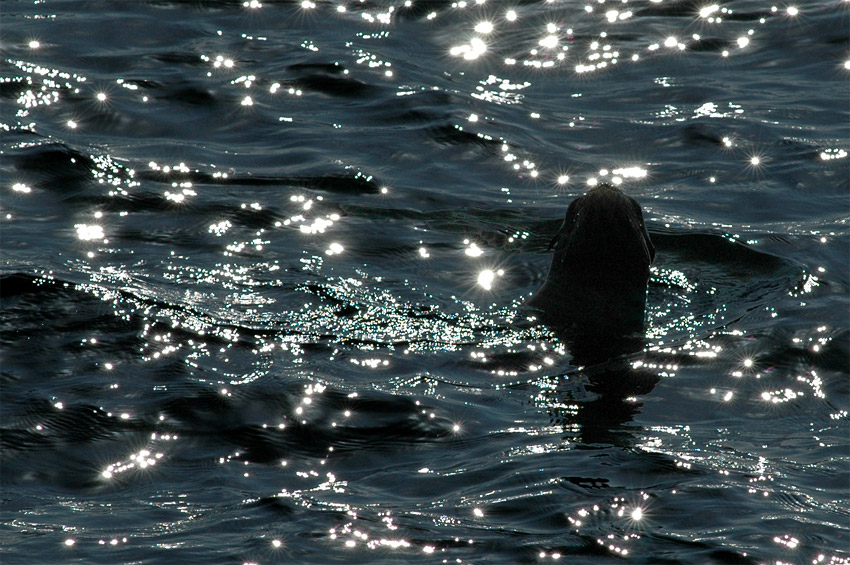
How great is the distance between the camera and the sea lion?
826 centimetres

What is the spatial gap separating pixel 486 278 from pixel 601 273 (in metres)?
1.26

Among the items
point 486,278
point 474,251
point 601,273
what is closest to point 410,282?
point 486,278

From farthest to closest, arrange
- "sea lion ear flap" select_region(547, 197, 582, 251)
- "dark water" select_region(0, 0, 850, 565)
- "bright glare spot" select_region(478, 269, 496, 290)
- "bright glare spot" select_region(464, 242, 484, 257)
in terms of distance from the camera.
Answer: "bright glare spot" select_region(464, 242, 484, 257) → "bright glare spot" select_region(478, 269, 496, 290) → "sea lion ear flap" select_region(547, 197, 582, 251) → "dark water" select_region(0, 0, 850, 565)

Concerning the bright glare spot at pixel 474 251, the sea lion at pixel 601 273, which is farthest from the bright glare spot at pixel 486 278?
the sea lion at pixel 601 273

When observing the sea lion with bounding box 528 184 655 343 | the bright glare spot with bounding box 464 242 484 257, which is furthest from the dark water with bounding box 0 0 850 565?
the sea lion with bounding box 528 184 655 343

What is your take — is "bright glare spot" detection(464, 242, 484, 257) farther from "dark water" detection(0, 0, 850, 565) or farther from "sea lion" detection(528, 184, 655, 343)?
"sea lion" detection(528, 184, 655, 343)

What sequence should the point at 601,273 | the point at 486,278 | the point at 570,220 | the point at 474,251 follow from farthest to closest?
the point at 474,251, the point at 486,278, the point at 570,220, the point at 601,273

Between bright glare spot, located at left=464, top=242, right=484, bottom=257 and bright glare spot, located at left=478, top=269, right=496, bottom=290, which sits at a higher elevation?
bright glare spot, located at left=464, top=242, right=484, bottom=257

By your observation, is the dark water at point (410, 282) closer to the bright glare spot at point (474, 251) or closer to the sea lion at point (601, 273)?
the bright glare spot at point (474, 251)

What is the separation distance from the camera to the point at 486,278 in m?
9.45

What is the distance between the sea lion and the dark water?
0.74 feet

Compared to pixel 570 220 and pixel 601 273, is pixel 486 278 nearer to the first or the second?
pixel 570 220

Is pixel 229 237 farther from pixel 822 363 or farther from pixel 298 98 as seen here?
pixel 822 363

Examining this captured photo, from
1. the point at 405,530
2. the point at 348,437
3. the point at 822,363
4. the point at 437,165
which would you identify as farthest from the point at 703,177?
the point at 405,530
